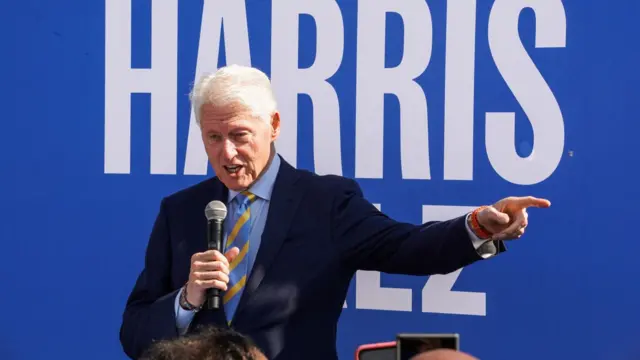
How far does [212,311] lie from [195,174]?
2.54 feet

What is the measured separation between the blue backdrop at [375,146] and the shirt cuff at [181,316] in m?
0.68

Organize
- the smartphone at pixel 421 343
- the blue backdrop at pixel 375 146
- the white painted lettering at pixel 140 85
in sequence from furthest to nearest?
the white painted lettering at pixel 140 85
the blue backdrop at pixel 375 146
the smartphone at pixel 421 343

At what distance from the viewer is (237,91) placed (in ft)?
7.73

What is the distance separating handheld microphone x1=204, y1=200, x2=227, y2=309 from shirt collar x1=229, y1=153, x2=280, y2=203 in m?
0.18

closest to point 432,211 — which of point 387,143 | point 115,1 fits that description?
point 387,143

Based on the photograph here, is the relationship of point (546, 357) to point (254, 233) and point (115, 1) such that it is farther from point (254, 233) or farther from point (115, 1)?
point (115, 1)

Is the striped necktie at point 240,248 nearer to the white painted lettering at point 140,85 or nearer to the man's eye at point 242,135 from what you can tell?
the man's eye at point 242,135

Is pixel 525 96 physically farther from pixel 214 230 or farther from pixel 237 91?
pixel 214 230

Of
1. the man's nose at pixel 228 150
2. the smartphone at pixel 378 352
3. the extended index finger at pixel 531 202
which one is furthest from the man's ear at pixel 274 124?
the smartphone at pixel 378 352

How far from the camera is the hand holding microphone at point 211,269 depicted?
2.17 meters

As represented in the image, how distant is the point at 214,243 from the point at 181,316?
0.23 meters

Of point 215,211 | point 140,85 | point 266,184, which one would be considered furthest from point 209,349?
point 140,85

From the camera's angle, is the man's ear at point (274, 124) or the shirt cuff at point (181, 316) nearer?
the shirt cuff at point (181, 316)

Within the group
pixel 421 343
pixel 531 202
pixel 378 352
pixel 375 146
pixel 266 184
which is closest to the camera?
pixel 421 343
